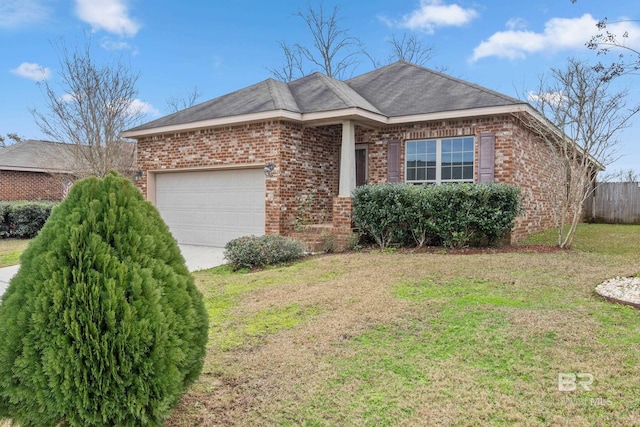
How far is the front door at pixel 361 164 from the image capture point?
1259 cm

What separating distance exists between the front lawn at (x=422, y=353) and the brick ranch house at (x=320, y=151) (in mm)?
4737

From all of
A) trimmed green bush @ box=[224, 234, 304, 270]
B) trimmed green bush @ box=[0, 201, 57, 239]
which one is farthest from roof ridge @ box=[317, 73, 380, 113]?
trimmed green bush @ box=[0, 201, 57, 239]

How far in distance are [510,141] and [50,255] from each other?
10012mm

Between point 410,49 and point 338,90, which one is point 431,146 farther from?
point 410,49

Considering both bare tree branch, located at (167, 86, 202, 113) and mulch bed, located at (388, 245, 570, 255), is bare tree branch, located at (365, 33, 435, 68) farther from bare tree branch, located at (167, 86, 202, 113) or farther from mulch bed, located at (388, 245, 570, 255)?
mulch bed, located at (388, 245, 570, 255)

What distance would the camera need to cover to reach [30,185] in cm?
2083

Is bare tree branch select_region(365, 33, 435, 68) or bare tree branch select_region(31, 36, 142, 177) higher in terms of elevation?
bare tree branch select_region(365, 33, 435, 68)

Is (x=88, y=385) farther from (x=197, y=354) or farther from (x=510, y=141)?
(x=510, y=141)

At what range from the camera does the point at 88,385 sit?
2588mm

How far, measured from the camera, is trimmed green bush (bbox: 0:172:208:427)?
2570 mm

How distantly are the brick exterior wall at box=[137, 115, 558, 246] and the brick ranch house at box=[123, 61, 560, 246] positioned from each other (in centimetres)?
3

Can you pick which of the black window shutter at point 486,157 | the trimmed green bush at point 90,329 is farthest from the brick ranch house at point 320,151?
the trimmed green bush at point 90,329

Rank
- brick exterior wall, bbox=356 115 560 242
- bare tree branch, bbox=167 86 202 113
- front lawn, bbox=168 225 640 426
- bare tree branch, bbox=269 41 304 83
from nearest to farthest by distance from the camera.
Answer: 1. front lawn, bbox=168 225 640 426
2. brick exterior wall, bbox=356 115 560 242
3. bare tree branch, bbox=269 41 304 83
4. bare tree branch, bbox=167 86 202 113

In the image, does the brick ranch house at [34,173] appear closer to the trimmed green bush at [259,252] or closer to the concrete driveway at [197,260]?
the concrete driveway at [197,260]
